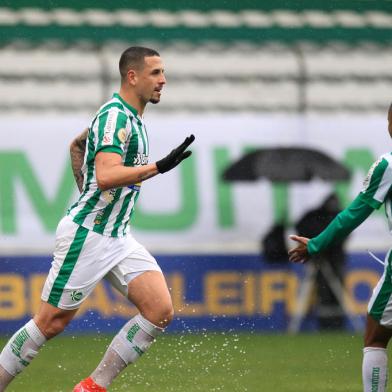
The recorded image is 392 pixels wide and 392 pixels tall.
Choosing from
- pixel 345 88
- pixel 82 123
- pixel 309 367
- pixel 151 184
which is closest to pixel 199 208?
pixel 151 184

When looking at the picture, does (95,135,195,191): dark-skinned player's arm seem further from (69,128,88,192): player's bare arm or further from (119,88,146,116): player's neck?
(69,128,88,192): player's bare arm

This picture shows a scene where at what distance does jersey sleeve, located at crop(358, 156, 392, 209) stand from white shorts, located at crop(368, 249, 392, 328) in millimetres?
294

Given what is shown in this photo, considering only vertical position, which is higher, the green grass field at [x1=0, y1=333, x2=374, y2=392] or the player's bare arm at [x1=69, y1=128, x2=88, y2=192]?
the player's bare arm at [x1=69, y1=128, x2=88, y2=192]

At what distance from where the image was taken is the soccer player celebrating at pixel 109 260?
660 centimetres

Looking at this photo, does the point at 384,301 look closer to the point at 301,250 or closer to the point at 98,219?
the point at 301,250

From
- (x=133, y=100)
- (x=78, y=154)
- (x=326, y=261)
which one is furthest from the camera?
(x=326, y=261)

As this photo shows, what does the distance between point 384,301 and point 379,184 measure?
1.89 feet

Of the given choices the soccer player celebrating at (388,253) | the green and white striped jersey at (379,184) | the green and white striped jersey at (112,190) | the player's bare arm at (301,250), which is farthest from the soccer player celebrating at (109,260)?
the green and white striped jersey at (379,184)

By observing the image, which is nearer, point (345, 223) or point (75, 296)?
point (345, 223)

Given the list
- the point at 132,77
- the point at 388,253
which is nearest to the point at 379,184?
A: the point at 388,253

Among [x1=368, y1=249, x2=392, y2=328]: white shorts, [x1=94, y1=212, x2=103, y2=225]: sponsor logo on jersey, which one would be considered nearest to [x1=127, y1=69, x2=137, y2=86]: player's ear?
[x1=94, y1=212, x2=103, y2=225]: sponsor logo on jersey

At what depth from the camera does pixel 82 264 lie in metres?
6.68

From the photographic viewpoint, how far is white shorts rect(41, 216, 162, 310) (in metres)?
6.63

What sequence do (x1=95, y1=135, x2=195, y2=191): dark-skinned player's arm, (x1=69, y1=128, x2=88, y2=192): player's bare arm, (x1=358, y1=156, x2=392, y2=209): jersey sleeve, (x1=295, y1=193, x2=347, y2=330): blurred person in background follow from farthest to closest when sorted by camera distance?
(x1=295, y1=193, x2=347, y2=330): blurred person in background → (x1=69, y1=128, x2=88, y2=192): player's bare arm → (x1=95, y1=135, x2=195, y2=191): dark-skinned player's arm → (x1=358, y1=156, x2=392, y2=209): jersey sleeve
